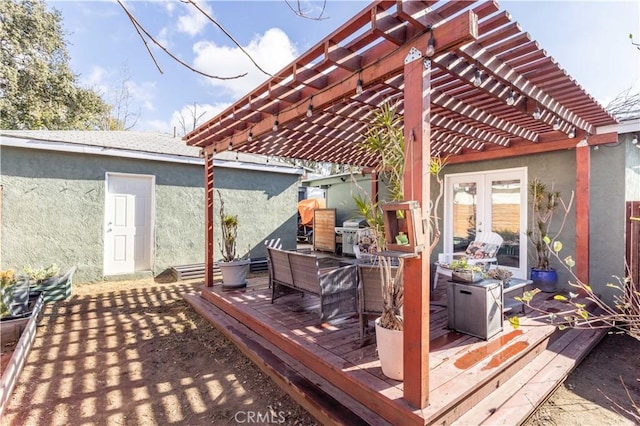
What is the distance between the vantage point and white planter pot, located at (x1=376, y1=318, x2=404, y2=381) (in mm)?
2420

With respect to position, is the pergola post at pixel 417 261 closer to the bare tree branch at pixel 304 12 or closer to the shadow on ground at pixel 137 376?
the bare tree branch at pixel 304 12

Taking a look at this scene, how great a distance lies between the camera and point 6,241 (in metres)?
5.65

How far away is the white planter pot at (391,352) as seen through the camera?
2420 mm

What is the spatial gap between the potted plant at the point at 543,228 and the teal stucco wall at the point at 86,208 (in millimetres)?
6246

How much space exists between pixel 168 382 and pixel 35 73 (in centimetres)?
1338

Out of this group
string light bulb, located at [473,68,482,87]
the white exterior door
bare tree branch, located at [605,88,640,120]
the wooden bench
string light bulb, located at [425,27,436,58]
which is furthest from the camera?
bare tree branch, located at [605,88,640,120]

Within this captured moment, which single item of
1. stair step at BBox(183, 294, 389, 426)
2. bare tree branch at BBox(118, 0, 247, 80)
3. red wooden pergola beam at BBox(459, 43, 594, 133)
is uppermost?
red wooden pergola beam at BBox(459, 43, 594, 133)

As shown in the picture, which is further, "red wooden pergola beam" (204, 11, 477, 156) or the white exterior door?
the white exterior door

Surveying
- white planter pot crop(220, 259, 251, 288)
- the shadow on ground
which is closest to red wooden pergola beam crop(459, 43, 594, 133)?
the shadow on ground

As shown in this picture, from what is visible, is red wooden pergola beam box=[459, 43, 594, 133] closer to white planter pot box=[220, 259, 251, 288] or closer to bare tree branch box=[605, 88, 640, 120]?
white planter pot box=[220, 259, 251, 288]

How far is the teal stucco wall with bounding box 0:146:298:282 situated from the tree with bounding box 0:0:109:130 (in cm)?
759

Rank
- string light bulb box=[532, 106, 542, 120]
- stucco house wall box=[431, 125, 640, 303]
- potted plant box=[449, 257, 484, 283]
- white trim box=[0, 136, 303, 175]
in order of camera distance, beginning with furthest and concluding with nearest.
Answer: white trim box=[0, 136, 303, 175]
stucco house wall box=[431, 125, 640, 303]
string light bulb box=[532, 106, 542, 120]
potted plant box=[449, 257, 484, 283]

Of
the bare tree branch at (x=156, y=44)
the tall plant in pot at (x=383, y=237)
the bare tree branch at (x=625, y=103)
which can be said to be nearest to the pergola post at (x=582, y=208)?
the tall plant in pot at (x=383, y=237)

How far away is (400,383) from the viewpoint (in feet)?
7.98
